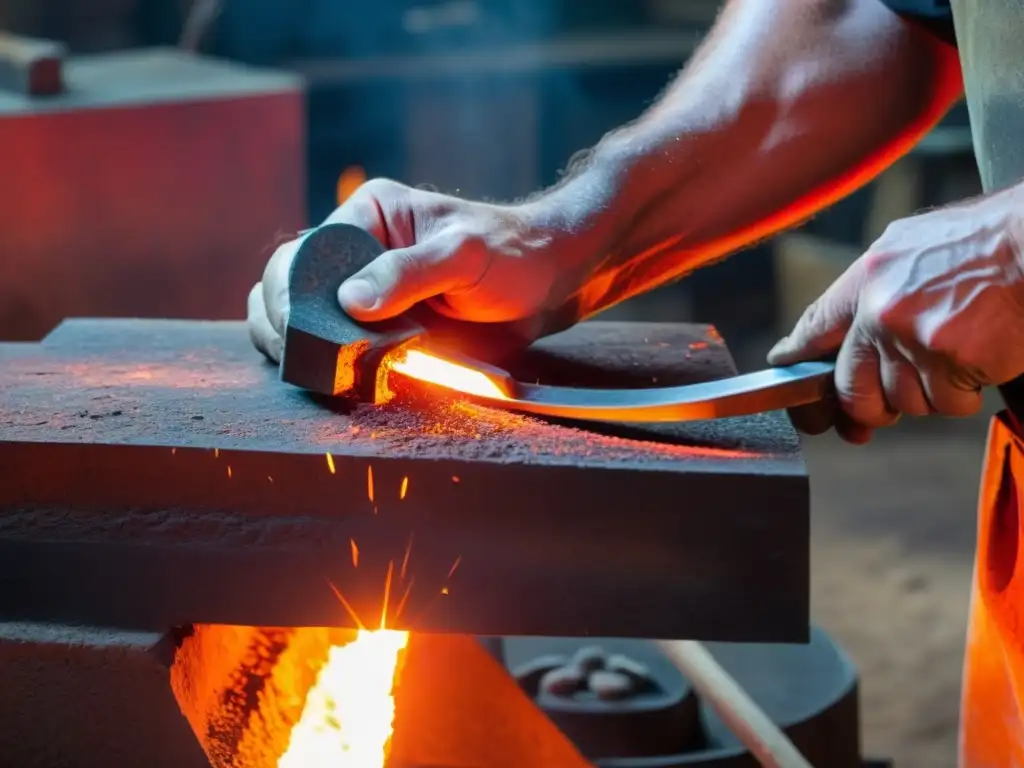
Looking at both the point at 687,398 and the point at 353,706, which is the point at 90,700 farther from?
the point at 687,398

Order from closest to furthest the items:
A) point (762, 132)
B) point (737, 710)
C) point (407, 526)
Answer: point (407, 526) → point (762, 132) → point (737, 710)

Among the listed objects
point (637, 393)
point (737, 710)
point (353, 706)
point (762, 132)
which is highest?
point (762, 132)

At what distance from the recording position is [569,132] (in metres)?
4.80

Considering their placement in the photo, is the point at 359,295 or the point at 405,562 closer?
the point at 405,562

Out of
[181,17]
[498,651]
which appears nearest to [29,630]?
[498,651]

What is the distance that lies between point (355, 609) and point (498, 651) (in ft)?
1.62

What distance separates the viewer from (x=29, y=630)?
982mm

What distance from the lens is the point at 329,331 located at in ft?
3.47

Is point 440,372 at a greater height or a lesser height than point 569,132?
greater

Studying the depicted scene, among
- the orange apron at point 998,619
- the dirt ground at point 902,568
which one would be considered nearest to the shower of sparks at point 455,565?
the orange apron at point 998,619

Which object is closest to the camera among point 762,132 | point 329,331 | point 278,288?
point 329,331

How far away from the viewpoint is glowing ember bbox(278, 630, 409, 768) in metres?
1.17

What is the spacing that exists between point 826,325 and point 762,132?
12.8 inches

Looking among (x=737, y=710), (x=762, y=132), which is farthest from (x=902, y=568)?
(x=762, y=132)
